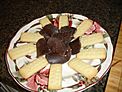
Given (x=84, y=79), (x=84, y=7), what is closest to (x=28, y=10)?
(x=84, y=7)

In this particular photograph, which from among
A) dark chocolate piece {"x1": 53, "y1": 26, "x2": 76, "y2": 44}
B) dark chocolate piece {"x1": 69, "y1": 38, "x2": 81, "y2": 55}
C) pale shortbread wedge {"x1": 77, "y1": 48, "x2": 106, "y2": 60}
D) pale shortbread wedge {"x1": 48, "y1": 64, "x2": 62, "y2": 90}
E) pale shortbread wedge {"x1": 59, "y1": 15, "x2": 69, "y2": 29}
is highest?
pale shortbread wedge {"x1": 59, "y1": 15, "x2": 69, "y2": 29}

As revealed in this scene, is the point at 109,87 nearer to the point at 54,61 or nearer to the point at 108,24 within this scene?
the point at 54,61

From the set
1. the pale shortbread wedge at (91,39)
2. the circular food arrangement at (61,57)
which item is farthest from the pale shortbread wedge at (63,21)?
the pale shortbread wedge at (91,39)

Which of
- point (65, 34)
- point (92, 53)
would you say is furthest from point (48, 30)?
point (92, 53)

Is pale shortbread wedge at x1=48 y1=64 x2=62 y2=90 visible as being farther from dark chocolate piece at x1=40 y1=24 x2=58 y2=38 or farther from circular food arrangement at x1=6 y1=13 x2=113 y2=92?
dark chocolate piece at x1=40 y1=24 x2=58 y2=38

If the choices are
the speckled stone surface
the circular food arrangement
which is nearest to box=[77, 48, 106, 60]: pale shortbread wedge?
the circular food arrangement

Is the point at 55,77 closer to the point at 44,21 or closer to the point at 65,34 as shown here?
the point at 65,34

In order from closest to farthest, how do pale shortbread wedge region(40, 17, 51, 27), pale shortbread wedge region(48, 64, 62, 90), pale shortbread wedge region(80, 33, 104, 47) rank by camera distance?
pale shortbread wedge region(48, 64, 62, 90) → pale shortbread wedge region(80, 33, 104, 47) → pale shortbread wedge region(40, 17, 51, 27)
